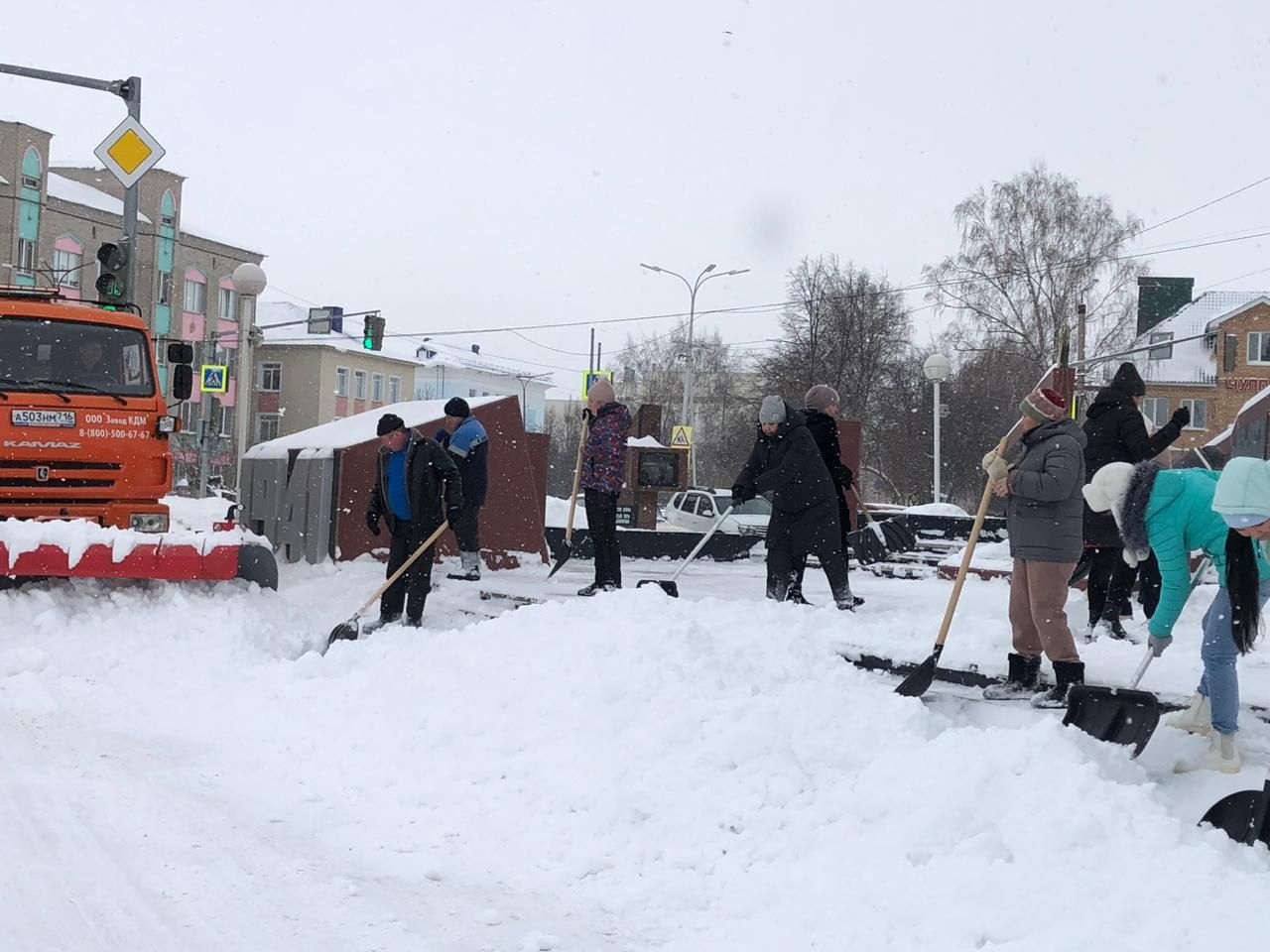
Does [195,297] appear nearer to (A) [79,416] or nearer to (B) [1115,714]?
(A) [79,416]

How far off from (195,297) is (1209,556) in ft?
177

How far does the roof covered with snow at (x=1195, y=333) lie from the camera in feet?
168

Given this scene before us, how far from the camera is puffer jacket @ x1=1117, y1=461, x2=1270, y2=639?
5391mm

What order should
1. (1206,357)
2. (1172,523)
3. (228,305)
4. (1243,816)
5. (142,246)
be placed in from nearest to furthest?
(1243,816) < (1172,523) < (142,246) < (1206,357) < (228,305)

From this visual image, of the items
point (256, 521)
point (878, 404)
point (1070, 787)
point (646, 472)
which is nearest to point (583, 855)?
point (1070, 787)

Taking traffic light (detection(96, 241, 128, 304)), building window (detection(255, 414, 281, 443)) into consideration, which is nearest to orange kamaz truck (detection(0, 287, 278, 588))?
traffic light (detection(96, 241, 128, 304))

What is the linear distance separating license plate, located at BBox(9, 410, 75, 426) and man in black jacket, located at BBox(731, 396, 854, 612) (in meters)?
5.19

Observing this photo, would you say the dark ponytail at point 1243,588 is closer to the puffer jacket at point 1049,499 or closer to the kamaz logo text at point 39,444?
the puffer jacket at point 1049,499

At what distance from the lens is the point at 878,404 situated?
4681 cm

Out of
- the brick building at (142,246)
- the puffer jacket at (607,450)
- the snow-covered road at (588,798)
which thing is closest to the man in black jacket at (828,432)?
the puffer jacket at (607,450)

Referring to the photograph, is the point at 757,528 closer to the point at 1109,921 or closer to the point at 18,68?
the point at 18,68

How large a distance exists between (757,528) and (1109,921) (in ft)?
61.1

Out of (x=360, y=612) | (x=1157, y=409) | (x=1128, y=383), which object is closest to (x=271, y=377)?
(x=1157, y=409)

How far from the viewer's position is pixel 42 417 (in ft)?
31.3
